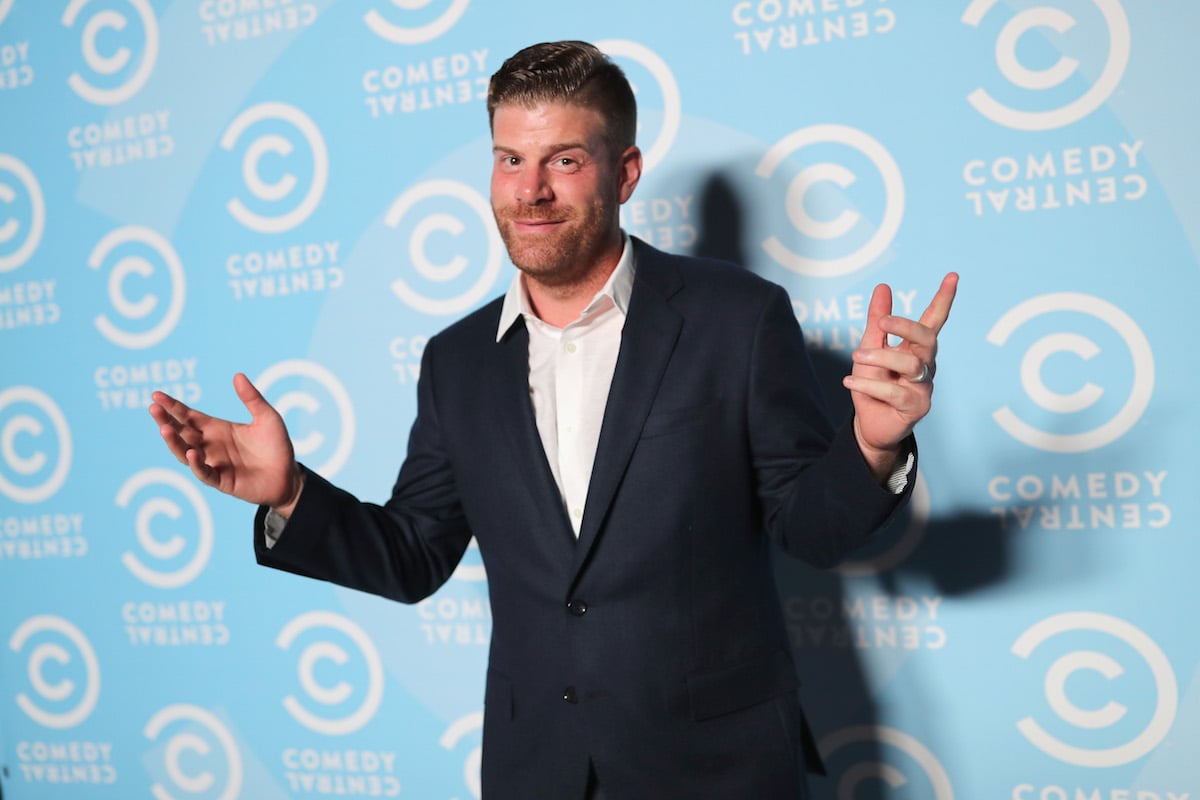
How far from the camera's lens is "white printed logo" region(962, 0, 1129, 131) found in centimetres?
190

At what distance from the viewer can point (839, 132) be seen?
2.07 m

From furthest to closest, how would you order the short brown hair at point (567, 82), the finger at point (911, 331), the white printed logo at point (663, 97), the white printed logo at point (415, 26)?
the white printed logo at point (415, 26) < the white printed logo at point (663, 97) < the short brown hair at point (567, 82) < the finger at point (911, 331)

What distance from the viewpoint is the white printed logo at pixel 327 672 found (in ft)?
8.34

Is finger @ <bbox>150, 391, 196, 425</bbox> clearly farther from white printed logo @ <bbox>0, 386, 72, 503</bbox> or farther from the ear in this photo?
white printed logo @ <bbox>0, 386, 72, 503</bbox>

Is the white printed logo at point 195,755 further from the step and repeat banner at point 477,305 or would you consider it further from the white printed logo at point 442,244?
the white printed logo at point 442,244

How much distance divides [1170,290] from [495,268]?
53.0 inches

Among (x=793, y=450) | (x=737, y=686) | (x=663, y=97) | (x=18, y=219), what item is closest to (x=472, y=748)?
(x=737, y=686)

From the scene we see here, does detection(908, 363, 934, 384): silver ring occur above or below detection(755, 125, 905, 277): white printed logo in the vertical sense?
below

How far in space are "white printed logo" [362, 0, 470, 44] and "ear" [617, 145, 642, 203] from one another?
31.3 inches

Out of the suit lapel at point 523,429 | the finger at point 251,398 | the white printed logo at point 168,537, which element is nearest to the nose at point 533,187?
the suit lapel at point 523,429

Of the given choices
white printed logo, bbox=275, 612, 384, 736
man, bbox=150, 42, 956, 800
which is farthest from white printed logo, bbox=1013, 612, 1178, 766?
white printed logo, bbox=275, 612, 384, 736

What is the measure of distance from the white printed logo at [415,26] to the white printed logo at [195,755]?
1753 mm

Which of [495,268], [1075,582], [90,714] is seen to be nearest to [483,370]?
[495,268]

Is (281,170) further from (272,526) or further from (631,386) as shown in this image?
(631,386)
